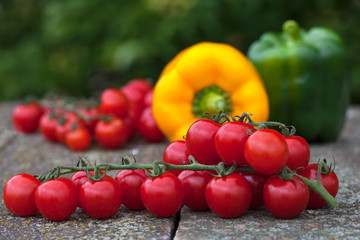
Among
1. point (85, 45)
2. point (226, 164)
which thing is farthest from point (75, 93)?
point (226, 164)

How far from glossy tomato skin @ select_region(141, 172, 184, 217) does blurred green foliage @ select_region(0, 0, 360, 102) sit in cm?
276

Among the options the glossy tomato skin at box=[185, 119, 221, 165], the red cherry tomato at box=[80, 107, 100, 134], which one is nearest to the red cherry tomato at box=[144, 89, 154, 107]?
the red cherry tomato at box=[80, 107, 100, 134]

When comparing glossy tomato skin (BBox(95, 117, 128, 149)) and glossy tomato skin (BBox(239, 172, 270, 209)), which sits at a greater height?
glossy tomato skin (BBox(95, 117, 128, 149))

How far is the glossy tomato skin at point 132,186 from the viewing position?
76.5 inches

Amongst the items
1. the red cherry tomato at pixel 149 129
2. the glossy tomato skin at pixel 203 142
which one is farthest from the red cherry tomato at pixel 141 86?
the glossy tomato skin at pixel 203 142

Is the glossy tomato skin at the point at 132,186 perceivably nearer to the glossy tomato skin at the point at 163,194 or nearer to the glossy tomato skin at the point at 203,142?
the glossy tomato skin at the point at 163,194

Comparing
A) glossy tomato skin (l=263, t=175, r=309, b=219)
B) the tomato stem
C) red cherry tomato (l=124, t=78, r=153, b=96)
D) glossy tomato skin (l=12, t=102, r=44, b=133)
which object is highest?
red cherry tomato (l=124, t=78, r=153, b=96)

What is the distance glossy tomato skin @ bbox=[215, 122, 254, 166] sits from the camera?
5.90 feet

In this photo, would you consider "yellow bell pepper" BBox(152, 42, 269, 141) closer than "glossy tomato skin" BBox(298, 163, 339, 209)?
No

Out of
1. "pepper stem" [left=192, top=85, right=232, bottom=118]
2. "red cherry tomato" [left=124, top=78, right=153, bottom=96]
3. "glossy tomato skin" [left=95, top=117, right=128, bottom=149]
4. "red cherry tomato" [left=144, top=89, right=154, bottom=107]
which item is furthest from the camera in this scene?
"red cherry tomato" [left=124, top=78, right=153, bottom=96]

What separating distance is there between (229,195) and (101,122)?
1.50 metres

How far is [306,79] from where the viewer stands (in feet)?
10.3

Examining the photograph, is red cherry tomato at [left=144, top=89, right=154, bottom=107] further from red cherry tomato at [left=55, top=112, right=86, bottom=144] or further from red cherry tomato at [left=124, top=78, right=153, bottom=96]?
red cherry tomato at [left=55, top=112, right=86, bottom=144]

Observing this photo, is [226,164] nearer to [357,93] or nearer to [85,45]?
[357,93]
